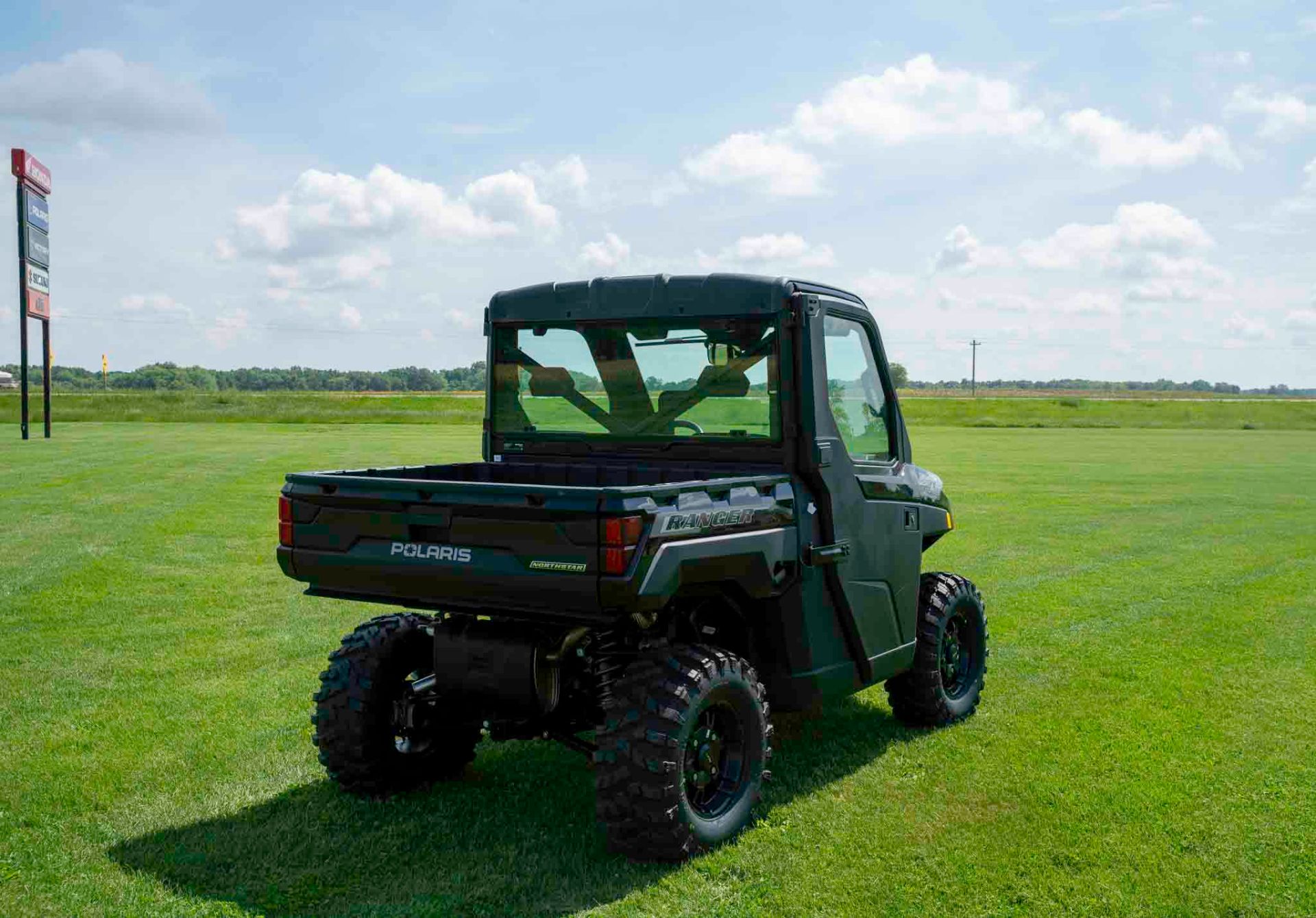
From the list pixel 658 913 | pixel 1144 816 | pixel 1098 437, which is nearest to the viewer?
pixel 658 913

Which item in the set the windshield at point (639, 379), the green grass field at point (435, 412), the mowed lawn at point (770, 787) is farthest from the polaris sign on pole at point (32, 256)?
the windshield at point (639, 379)

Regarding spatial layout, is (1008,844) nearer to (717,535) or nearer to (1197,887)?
(1197,887)

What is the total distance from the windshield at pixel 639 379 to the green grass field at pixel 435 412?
45.3 meters

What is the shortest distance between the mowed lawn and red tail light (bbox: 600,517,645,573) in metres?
1.24

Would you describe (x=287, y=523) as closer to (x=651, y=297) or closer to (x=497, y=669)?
(x=497, y=669)

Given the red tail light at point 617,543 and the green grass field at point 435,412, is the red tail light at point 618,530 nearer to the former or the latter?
the red tail light at point 617,543

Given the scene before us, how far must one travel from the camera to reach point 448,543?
4699 millimetres

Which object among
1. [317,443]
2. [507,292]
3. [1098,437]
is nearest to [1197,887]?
[507,292]

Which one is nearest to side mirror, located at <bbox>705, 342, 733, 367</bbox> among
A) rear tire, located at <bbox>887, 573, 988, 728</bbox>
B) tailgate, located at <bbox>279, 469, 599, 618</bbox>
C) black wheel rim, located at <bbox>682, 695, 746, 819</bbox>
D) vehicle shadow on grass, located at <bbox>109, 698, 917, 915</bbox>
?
tailgate, located at <bbox>279, 469, 599, 618</bbox>

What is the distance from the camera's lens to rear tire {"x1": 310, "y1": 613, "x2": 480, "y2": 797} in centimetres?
527

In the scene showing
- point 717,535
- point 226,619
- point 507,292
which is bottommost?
point 226,619

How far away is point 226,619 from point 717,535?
6.24m

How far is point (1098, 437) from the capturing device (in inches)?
1779

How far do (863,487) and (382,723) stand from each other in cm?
256
